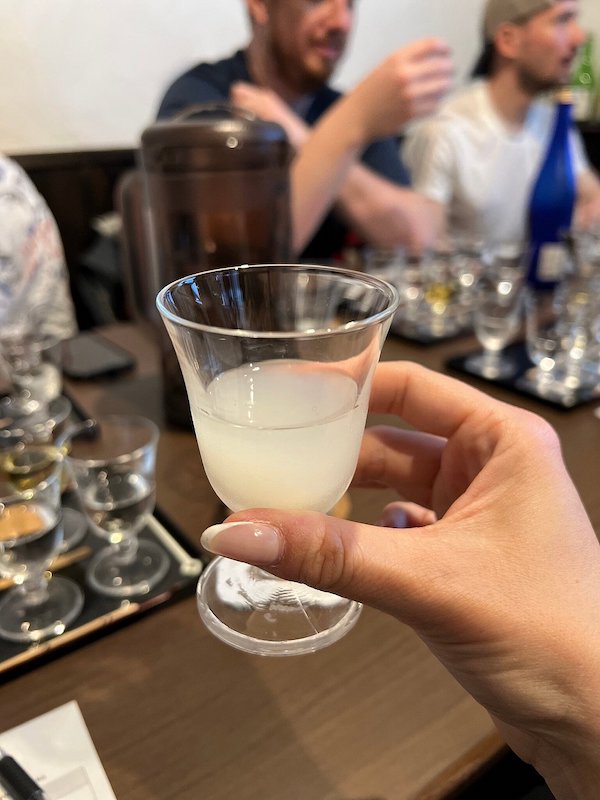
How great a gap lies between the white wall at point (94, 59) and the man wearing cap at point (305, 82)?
48 centimetres

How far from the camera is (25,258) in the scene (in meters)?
1.44

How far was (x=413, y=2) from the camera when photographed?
286cm

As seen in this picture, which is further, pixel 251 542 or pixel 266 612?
pixel 266 612

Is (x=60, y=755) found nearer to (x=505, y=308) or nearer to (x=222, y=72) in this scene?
(x=505, y=308)

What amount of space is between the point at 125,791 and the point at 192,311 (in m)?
0.34

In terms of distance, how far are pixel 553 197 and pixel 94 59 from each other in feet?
5.00

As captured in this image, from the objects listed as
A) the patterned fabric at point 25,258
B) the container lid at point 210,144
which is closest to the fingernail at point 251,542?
the container lid at point 210,144

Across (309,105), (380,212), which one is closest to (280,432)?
(380,212)

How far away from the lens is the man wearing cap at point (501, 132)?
199cm

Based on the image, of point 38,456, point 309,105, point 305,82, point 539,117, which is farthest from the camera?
point 539,117

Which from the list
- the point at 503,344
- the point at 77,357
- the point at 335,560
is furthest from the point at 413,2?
the point at 335,560

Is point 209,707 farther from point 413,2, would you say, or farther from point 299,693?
point 413,2

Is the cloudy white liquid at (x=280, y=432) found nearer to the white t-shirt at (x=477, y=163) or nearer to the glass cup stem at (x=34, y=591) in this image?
the glass cup stem at (x=34, y=591)

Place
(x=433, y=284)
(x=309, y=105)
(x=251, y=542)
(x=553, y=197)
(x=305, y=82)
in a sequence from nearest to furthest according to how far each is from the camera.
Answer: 1. (x=251, y=542)
2. (x=433, y=284)
3. (x=553, y=197)
4. (x=305, y=82)
5. (x=309, y=105)
